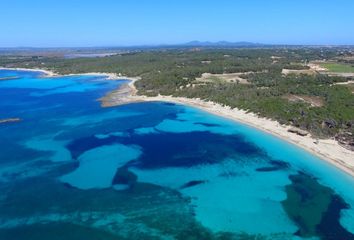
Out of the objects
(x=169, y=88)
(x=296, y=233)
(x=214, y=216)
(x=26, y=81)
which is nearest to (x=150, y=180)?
(x=214, y=216)

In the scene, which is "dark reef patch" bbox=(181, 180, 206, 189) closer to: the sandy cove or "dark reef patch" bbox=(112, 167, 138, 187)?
"dark reef patch" bbox=(112, 167, 138, 187)

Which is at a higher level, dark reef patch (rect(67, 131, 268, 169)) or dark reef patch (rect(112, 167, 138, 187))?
dark reef patch (rect(112, 167, 138, 187))

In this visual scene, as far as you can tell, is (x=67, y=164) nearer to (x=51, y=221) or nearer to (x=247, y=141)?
(x=51, y=221)

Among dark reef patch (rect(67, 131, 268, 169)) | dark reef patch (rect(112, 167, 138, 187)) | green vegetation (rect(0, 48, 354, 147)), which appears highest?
green vegetation (rect(0, 48, 354, 147))

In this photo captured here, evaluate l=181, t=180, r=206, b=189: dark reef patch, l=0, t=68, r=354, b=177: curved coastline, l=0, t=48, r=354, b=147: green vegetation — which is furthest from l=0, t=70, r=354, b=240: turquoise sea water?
l=0, t=48, r=354, b=147: green vegetation

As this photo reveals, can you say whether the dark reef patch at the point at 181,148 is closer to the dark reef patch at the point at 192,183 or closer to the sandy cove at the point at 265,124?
the dark reef patch at the point at 192,183

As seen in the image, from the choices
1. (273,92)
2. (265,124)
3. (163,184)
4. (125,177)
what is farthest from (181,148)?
(273,92)

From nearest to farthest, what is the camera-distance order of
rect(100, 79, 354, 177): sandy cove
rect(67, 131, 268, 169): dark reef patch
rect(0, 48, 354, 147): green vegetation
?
1. rect(100, 79, 354, 177): sandy cove
2. rect(67, 131, 268, 169): dark reef patch
3. rect(0, 48, 354, 147): green vegetation

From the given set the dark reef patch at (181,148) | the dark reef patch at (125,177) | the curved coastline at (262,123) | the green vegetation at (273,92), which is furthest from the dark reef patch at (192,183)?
the green vegetation at (273,92)
